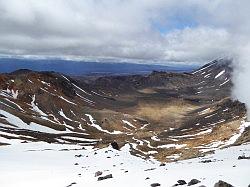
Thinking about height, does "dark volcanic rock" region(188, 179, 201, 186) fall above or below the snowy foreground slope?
above

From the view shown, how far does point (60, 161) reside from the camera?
Answer: 62.4 metres

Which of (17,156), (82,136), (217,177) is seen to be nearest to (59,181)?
(217,177)

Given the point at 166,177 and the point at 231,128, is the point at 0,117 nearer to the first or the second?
the point at 231,128

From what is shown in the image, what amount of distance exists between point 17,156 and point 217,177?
46.1 metres

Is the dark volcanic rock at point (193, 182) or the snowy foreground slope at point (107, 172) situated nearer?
the dark volcanic rock at point (193, 182)

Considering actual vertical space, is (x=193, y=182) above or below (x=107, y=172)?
above

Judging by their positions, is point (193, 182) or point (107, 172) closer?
point (193, 182)

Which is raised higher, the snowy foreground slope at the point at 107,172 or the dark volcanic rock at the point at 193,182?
the dark volcanic rock at the point at 193,182

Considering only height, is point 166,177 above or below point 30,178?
above

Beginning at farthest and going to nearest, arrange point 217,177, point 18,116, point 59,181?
point 18,116
point 59,181
point 217,177

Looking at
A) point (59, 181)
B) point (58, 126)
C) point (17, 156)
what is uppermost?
point (59, 181)

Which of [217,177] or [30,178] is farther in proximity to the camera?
[30,178]

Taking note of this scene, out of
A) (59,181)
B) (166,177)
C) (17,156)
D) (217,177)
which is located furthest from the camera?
(17,156)

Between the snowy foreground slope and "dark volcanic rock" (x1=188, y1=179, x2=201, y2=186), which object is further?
the snowy foreground slope
